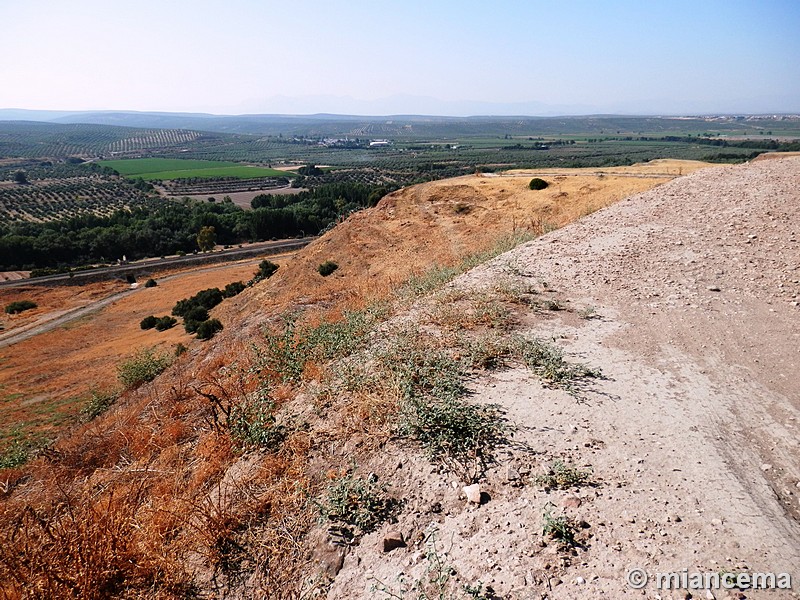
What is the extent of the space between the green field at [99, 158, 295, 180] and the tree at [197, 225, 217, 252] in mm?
75026

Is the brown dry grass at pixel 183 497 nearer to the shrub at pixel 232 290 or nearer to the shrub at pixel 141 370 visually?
the shrub at pixel 141 370

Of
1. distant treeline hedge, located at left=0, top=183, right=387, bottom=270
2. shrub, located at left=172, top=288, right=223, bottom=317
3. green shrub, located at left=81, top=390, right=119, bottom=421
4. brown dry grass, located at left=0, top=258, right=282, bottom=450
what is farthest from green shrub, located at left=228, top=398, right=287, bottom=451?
distant treeline hedge, located at left=0, top=183, right=387, bottom=270

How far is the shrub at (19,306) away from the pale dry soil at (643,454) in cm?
4949

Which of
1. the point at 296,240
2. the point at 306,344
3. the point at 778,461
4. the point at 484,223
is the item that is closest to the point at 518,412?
the point at 778,461

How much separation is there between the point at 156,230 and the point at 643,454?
7325cm

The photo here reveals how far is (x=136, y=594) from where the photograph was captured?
3193 mm

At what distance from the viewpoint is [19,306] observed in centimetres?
4134

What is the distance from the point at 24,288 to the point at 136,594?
187ft

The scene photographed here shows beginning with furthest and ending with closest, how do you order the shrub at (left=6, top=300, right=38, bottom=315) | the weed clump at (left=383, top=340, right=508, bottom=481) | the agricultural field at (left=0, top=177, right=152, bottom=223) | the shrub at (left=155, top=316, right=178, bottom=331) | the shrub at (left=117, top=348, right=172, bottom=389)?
1. the agricultural field at (left=0, top=177, right=152, bottom=223)
2. the shrub at (left=6, top=300, right=38, bottom=315)
3. the shrub at (left=155, top=316, right=178, bottom=331)
4. the shrub at (left=117, top=348, right=172, bottom=389)
5. the weed clump at (left=383, top=340, right=508, bottom=481)

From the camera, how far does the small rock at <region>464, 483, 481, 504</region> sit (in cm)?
364

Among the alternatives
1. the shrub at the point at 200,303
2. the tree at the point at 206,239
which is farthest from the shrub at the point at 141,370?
the tree at the point at 206,239

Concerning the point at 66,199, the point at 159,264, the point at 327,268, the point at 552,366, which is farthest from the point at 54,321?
the point at 66,199

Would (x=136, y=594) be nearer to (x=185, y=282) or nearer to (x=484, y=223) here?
(x=484, y=223)

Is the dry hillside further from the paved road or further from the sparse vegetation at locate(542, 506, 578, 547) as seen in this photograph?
the paved road
